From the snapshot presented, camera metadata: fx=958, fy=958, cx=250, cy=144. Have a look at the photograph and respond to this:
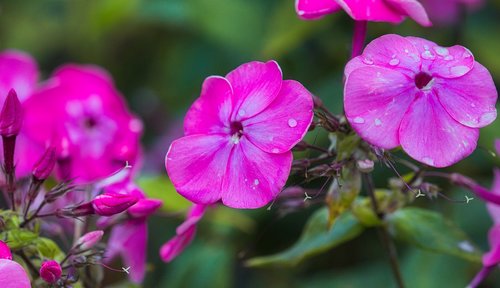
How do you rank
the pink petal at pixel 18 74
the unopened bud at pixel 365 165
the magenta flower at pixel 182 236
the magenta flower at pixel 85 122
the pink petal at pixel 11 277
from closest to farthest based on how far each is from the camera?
the pink petal at pixel 11 277 < the unopened bud at pixel 365 165 < the magenta flower at pixel 182 236 < the magenta flower at pixel 85 122 < the pink petal at pixel 18 74

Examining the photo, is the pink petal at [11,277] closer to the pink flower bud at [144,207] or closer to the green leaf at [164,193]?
the pink flower bud at [144,207]

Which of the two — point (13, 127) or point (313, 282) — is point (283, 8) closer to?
point (313, 282)

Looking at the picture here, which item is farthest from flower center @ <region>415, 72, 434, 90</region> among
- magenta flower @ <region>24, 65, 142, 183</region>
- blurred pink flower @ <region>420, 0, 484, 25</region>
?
blurred pink flower @ <region>420, 0, 484, 25</region>

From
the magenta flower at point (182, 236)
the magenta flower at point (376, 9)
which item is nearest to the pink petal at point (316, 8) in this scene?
the magenta flower at point (376, 9)

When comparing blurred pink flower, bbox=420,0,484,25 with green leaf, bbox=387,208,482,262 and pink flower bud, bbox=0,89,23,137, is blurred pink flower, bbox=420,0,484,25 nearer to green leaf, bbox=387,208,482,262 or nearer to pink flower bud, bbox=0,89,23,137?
green leaf, bbox=387,208,482,262

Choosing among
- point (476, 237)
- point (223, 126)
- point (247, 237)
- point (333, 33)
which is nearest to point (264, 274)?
point (247, 237)
